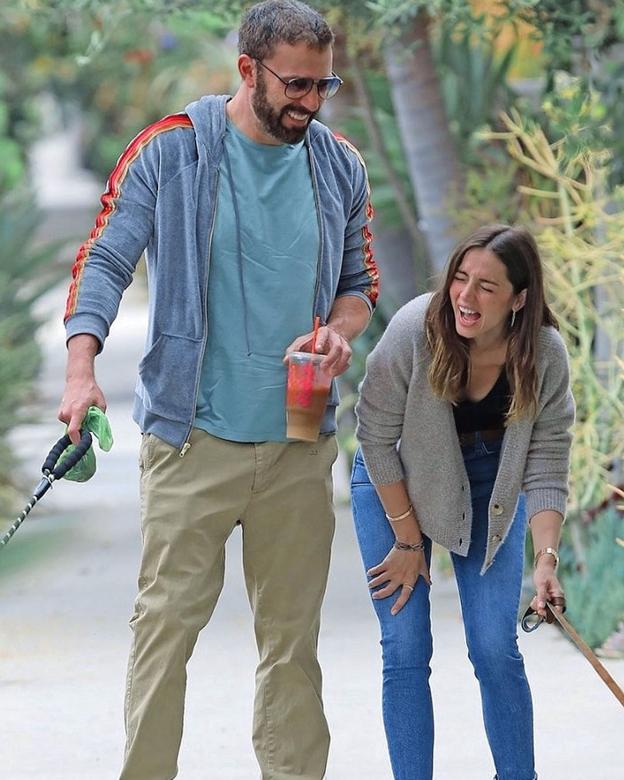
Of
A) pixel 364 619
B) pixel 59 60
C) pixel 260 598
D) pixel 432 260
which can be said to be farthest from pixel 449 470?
pixel 59 60

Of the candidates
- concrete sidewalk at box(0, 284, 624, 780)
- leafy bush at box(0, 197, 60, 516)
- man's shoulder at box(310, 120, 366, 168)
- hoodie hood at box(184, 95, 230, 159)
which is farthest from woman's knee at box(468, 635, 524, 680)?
leafy bush at box(0, 197, 60, 516)

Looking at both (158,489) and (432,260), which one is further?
(432,260)

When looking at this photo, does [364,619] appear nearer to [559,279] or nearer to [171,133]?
[559,279]

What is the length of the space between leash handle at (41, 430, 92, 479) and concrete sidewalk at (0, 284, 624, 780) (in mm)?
1396

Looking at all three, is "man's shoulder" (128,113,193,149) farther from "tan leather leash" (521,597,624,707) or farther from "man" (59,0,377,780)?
"tan leather leash" (521,597,624,707)

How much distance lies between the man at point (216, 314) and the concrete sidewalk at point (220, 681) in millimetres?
1110

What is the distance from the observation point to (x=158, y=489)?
151 inches

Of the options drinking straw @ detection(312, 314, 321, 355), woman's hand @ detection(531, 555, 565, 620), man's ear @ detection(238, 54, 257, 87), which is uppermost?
man's ear @ detection(238, 54, 257, 87)

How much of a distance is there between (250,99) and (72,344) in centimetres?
66

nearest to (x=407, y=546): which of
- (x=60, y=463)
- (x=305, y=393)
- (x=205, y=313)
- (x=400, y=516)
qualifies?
(x=400, y=516)

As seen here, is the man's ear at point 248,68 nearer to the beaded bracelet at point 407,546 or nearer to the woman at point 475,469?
the woman at point 475,469

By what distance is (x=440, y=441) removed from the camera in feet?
12.9

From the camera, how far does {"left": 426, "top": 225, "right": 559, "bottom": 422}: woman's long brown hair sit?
12.6 ft

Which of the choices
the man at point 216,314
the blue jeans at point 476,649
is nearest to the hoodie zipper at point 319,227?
the man at point 216,314
